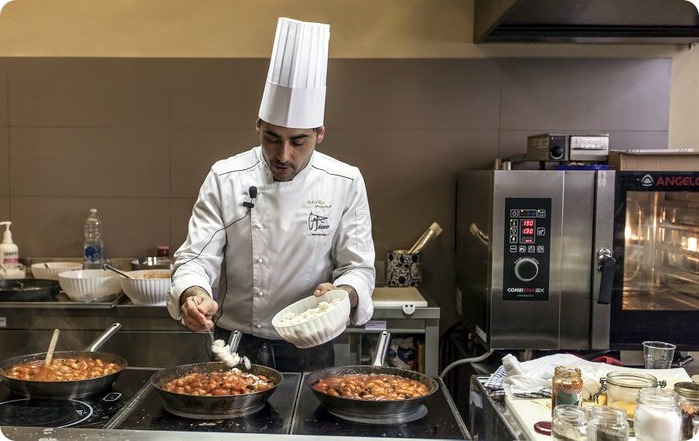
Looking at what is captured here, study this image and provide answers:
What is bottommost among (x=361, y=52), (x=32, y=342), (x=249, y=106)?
(x=32, y=342)

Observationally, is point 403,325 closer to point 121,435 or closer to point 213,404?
point 213,404

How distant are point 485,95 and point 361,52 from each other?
60cm

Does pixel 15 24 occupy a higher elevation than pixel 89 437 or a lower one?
higher

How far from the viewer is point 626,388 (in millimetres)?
1513

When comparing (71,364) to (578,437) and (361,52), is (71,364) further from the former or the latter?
(361,52)

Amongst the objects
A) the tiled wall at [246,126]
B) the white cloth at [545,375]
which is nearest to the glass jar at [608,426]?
the white cloth at [545,375]

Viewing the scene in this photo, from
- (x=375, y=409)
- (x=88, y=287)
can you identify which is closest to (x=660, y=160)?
(x=375, y=409)

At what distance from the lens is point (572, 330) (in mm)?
2553

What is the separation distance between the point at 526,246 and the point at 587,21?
1.05 metres

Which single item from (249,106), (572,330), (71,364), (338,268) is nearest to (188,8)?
(249,106)

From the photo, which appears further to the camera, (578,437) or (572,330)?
(572,330)

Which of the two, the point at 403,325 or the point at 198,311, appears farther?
the point at 403,325

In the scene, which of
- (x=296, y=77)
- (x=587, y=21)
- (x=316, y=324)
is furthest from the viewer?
(x=587, y=21)

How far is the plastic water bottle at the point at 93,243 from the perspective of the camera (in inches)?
121
